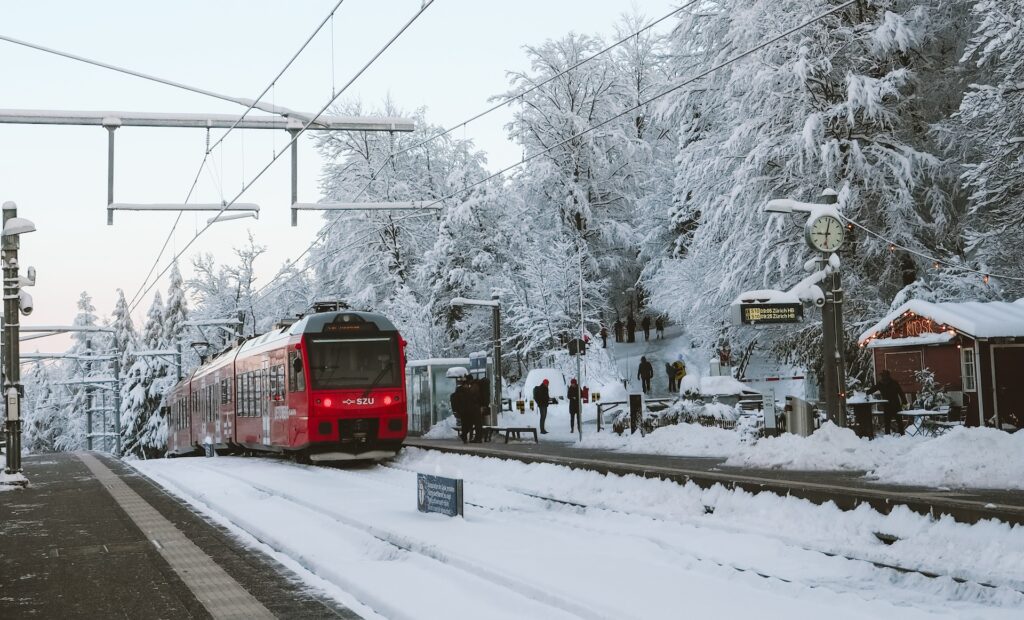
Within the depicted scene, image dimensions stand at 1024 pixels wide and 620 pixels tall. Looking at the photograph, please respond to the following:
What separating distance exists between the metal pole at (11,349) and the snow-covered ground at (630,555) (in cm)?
623

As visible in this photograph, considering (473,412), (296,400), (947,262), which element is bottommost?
(473,412)

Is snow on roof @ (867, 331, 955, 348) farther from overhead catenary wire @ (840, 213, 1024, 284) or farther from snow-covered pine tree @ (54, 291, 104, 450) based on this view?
snow-covered pine tree @ (54, 291, 104, 450)

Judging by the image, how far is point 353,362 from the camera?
21.8 meters

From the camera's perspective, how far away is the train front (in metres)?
21.3

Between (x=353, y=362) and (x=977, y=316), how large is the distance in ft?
41.2

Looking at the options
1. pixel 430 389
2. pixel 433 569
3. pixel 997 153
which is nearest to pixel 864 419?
pixel 997 153

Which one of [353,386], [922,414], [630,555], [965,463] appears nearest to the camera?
[630,555]

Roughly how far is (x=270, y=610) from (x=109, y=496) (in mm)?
10386

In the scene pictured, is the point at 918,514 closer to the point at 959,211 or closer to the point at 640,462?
the point at 640,462

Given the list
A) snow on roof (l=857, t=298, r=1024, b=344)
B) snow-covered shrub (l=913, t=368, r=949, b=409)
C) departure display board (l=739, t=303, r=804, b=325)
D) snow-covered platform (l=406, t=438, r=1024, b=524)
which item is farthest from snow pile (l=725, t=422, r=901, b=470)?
snow-covered shrub (l=913, t=368, r=949, b=409)

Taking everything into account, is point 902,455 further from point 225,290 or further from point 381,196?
point 225,290

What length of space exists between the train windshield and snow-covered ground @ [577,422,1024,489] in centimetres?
577

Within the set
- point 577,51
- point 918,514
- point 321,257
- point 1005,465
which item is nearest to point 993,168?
point 1005,465

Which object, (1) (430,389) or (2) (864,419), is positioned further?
(1) (430,389)
